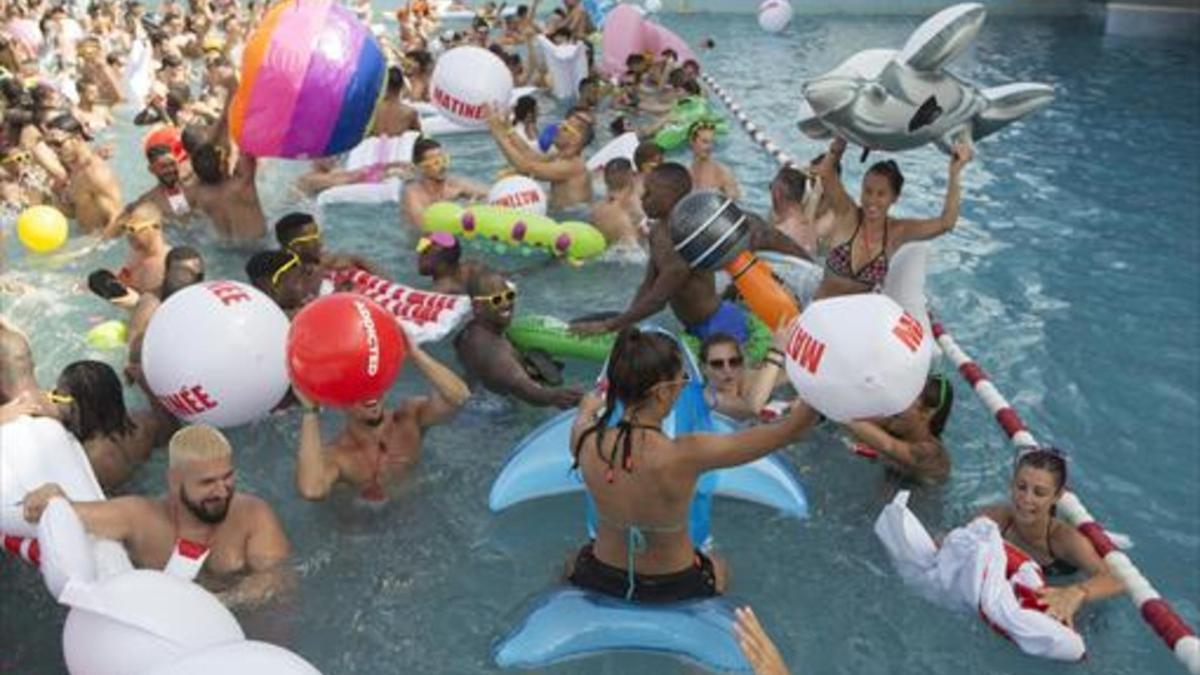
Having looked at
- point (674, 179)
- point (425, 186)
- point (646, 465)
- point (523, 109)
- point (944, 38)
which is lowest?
point (523, 109)

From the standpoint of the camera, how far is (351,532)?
5.16 metres

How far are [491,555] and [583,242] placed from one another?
345cm

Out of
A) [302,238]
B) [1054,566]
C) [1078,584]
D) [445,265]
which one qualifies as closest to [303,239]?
[302,238]

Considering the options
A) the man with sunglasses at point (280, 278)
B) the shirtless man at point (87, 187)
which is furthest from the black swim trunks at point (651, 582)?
the shirtless man at point (87, 187)

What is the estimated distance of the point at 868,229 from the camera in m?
5.80

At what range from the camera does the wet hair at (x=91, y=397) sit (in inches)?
192

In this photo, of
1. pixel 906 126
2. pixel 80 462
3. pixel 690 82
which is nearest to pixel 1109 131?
pixel 690 82

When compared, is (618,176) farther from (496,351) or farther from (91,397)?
(91,397)

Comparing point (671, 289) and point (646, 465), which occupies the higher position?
point (646, 465)

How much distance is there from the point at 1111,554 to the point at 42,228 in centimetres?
723

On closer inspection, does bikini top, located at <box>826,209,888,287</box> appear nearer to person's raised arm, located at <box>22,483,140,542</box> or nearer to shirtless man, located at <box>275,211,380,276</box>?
shirtless man, located at <box>275,211,380,276</box>

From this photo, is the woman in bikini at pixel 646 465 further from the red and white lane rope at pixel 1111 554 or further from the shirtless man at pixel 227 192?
the shirtless man at pixel 227 192

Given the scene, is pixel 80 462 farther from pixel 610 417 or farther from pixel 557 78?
pixel 557 78

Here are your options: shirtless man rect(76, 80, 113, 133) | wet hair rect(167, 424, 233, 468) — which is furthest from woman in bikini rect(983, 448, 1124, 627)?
shirtless man rect(76, 80, 113, 133)
